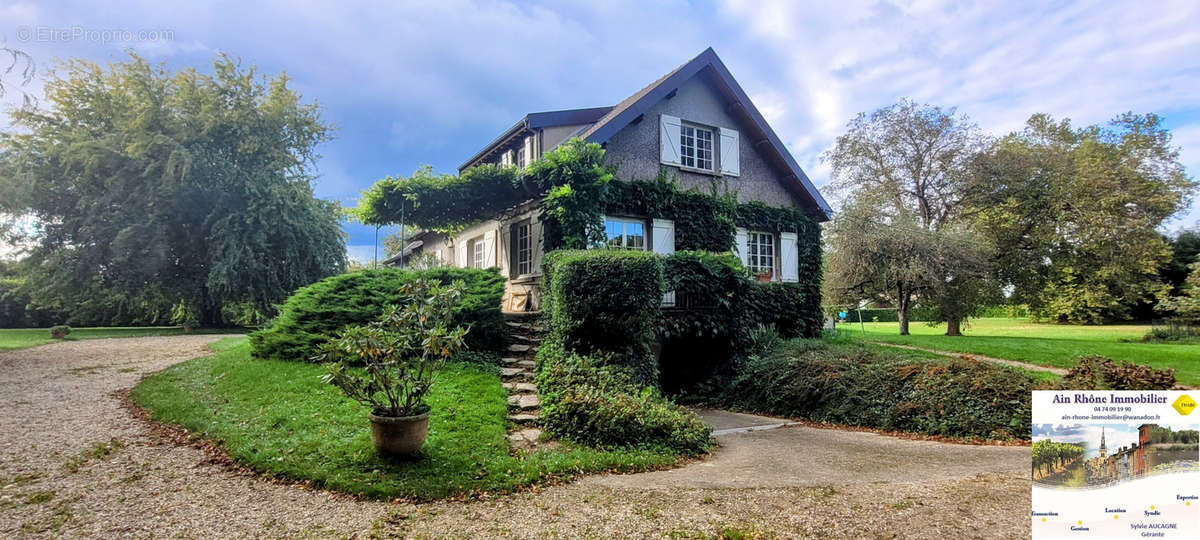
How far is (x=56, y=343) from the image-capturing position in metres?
14.8

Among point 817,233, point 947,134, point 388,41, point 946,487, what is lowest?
point 946,487

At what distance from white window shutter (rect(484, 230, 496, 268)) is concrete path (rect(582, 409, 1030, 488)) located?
8521 millimetres

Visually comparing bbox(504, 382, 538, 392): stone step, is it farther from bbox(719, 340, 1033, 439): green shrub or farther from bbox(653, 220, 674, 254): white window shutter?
bbox(653, 220, 674, 254): white window shutter

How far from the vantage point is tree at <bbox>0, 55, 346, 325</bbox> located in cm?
1856

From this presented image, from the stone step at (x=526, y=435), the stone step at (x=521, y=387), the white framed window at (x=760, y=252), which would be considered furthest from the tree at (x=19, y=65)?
the white framed window at (x=760, y=252)

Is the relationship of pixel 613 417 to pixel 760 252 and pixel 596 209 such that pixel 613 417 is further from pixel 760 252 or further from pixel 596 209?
pixel 760 252

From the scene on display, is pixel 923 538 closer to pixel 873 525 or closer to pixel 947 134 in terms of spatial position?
pixel 873 525

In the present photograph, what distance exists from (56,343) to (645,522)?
1904 cm

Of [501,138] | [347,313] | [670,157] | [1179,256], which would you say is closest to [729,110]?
[670,157]

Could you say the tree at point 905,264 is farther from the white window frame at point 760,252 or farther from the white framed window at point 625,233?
the white framed window at point 625,233

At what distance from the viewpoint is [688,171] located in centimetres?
1321

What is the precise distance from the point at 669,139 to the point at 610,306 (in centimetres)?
630

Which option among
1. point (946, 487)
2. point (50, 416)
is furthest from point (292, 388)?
point (946, 487)

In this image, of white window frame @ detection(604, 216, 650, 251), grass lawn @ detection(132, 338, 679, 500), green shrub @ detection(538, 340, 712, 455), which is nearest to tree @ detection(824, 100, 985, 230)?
white window frame @ detection(604, 216, 650, 251)
